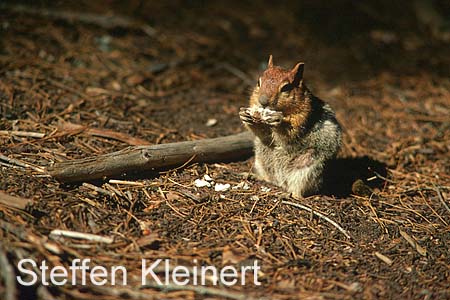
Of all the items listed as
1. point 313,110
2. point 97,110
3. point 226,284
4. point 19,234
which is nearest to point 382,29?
point 313,110

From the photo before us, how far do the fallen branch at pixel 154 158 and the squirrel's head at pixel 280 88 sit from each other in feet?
1.80

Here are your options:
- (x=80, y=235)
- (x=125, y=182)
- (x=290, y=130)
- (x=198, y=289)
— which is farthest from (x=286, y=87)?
(x=80, y=235)

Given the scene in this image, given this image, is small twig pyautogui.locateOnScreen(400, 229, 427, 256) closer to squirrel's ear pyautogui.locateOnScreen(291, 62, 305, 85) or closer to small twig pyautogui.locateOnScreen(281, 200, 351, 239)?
small twig pyautogui.locateOnScreen(281, 200, 351, 239)

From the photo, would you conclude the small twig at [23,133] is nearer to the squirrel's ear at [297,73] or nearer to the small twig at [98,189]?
the small twig at [98,189]

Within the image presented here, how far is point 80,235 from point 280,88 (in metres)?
1.79

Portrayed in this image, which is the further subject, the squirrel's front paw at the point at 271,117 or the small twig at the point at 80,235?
the squirrel's front paw at the point at 271,117

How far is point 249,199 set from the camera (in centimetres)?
370

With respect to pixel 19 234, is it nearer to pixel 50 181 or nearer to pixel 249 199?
pixel 50 181

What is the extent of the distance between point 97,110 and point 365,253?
2.66 metres

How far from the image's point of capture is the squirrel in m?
3.71

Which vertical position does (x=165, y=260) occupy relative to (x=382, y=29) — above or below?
below

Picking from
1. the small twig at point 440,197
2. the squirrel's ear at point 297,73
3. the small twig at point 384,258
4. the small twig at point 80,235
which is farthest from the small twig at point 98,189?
the small twig at point 440,197

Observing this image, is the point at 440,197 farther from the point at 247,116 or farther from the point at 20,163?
the point at 20,163

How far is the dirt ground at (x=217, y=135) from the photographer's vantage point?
9.53 ft
